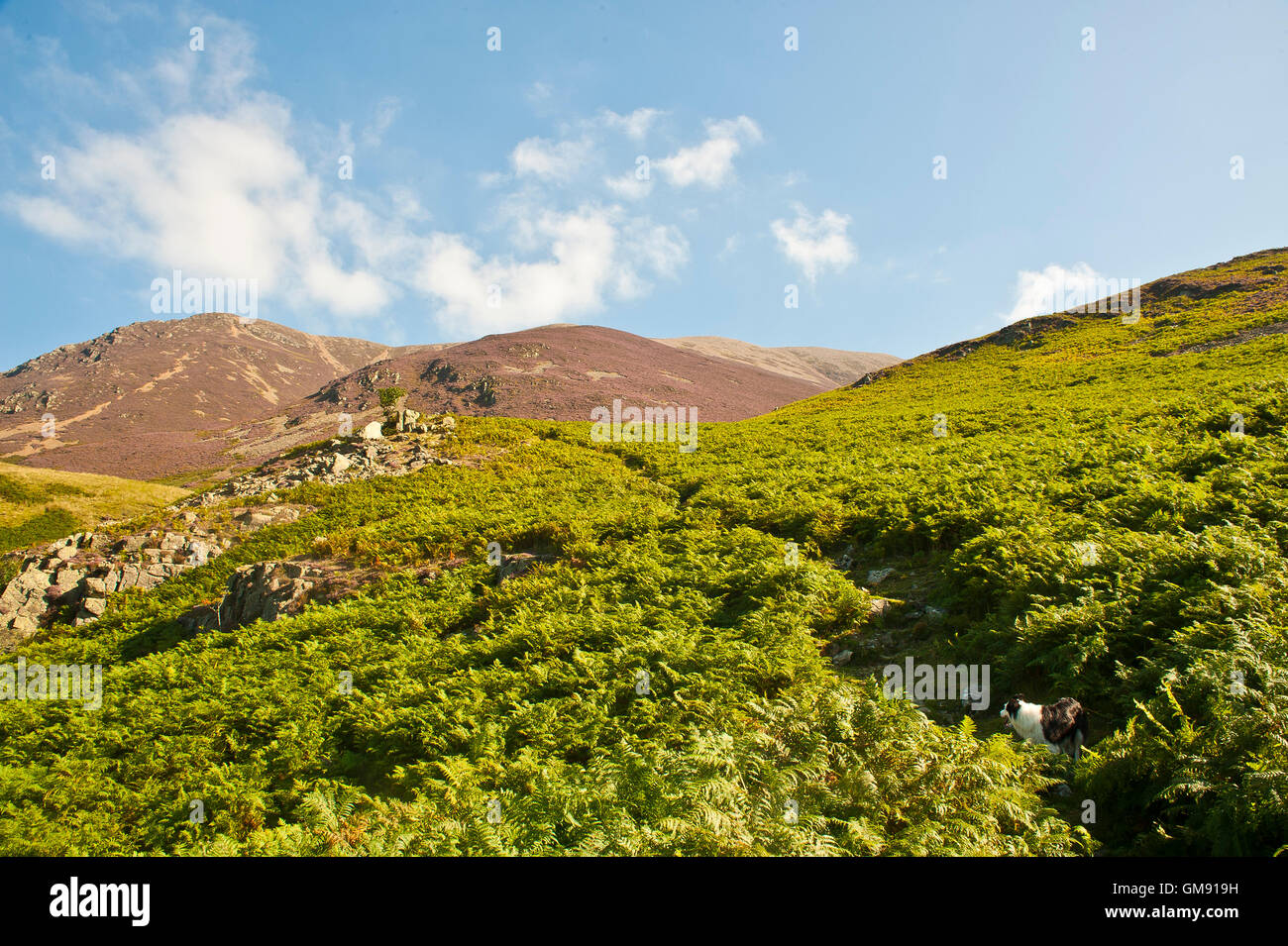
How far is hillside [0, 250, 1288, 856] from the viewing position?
4.84 m

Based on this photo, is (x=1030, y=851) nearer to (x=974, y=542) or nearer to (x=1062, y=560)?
(x=1062, y=560)

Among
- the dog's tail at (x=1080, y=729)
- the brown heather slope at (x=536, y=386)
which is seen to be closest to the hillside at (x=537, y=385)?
the brown heather slope at (x=536, y=386)

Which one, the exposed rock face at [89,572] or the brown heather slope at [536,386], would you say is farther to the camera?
the brown heather slope at [536,386]

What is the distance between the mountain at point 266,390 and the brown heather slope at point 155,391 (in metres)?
0.35

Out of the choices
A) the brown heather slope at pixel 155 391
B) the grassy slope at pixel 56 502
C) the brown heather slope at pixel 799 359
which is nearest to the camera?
the grassy slope at pixel 56 502

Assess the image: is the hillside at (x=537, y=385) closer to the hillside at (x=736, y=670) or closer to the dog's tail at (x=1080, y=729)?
the hillside at (x=736, y=670)

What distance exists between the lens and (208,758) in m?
7.39

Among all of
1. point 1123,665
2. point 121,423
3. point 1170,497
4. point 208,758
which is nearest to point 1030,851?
point 1123,665

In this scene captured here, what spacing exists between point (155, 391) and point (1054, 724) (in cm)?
12897

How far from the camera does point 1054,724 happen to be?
18.9ft

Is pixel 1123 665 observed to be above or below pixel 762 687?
above

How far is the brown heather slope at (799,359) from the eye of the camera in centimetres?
14825

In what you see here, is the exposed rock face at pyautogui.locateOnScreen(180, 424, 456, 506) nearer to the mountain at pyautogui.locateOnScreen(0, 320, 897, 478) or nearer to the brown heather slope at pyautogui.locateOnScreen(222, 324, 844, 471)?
the brown heather slope at pyautogui.locateOnScreen(222, 324, 844, 471)
